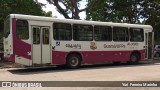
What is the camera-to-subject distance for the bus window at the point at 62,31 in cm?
1778

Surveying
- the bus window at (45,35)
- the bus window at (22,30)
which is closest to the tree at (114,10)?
the bus window at (45,35)

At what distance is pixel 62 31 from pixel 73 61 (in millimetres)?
1940

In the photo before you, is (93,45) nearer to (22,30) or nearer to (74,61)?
(74,61)

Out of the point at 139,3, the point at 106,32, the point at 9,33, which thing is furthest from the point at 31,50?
the point at 139,3

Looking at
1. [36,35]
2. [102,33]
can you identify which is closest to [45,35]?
[36,35]

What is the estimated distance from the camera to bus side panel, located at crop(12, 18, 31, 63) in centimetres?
1627

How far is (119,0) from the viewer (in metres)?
32.1

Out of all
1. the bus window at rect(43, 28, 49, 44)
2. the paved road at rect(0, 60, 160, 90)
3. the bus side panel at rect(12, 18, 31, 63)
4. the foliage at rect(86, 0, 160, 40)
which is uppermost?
the foliage at rect(86, 0, 160, 40)

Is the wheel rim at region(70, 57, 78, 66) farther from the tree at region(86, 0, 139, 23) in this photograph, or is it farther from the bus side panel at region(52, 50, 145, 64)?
the tree at region(86, 0, 139, 23)

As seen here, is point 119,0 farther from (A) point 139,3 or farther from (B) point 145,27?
(B) point 145,27

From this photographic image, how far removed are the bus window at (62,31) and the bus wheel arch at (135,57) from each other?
5895 mm

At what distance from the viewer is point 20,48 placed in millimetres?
16406

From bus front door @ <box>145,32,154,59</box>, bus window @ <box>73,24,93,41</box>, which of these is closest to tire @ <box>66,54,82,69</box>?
bus window @ <box>73,24,93,41</box>

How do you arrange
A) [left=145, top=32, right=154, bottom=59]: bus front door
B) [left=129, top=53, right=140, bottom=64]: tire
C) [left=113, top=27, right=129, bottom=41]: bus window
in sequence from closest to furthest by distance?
[left=113, top=27, right=129, bottom=41]: bus window → [left=129, top=53, right=140, bottom=64]: tire → [left=145, top=32, right=154, bottom=59]: bus front door
